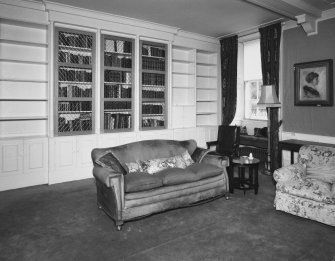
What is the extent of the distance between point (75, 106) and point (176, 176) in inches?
98.5

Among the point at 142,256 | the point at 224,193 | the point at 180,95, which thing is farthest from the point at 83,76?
the point at 142,256

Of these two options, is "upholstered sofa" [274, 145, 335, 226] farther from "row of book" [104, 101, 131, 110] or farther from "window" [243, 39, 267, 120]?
"row of book" [104, 101, 131, 110]

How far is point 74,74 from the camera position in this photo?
4910 millimetres

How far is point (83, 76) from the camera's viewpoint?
5.00m

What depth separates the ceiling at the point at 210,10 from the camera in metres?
4.41

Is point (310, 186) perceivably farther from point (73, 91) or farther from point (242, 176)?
point (73, 91)

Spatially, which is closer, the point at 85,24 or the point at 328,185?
the point at 328,185

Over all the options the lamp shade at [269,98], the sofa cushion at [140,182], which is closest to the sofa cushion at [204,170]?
the sofa cushion at [140,182]

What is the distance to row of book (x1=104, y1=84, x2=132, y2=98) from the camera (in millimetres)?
5258

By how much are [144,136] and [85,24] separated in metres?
2.35

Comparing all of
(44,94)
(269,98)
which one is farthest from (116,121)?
(269,98)

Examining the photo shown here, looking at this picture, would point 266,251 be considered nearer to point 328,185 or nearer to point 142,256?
point 142,256

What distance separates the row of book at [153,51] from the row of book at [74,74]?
1.27 m

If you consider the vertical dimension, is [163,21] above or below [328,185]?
above
